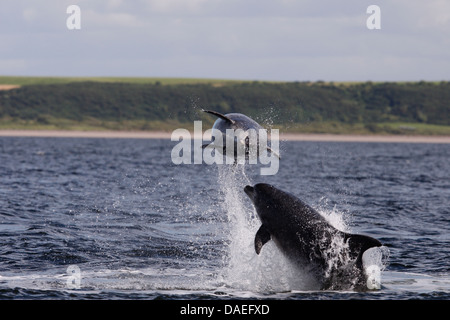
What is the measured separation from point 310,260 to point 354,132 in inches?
6581

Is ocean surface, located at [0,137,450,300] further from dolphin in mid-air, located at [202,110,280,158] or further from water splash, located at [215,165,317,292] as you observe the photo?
dolphin in mid-air, located at [202,110,280,158]

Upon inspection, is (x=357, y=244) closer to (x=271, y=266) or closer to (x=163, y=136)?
(x=271, y=266)

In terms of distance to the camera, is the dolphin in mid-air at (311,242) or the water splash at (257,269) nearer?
the dolphin in mid-air at (311,242)

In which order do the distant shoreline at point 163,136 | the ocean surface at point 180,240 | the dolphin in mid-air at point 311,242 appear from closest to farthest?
the dolphin in mid-air at point 311,242
the ocean surface at point 180,240
the distant shoreline at point 163,136

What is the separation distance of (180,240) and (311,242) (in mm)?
8168

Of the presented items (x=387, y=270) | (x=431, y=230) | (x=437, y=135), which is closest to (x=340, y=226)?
(x=387, y=270)

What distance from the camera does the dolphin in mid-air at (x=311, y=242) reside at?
52.3ft

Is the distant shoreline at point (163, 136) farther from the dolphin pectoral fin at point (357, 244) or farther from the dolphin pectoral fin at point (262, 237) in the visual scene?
the dolphin pectoral fin at point (357, 244)

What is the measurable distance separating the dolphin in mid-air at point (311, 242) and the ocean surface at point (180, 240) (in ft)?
1.20

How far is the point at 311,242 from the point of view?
16.2 m

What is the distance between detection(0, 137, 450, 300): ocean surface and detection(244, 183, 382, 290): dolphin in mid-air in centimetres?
36

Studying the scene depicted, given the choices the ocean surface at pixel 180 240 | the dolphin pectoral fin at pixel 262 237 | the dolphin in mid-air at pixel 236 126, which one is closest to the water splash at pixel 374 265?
the ocean surface at pixel 180 240

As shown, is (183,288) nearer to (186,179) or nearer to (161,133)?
(186,179)
